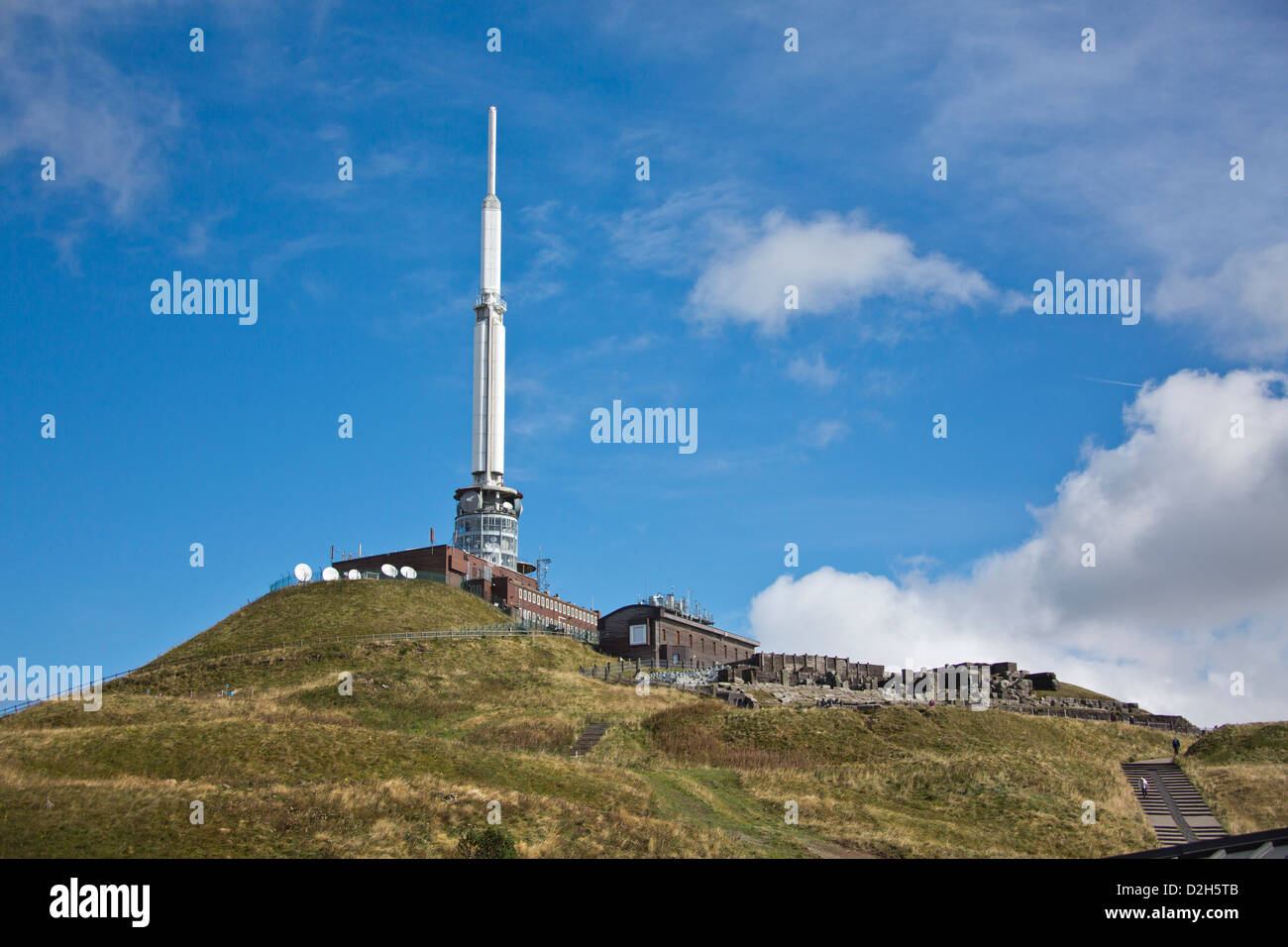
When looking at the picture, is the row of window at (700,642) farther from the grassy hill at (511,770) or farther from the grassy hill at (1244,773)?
the grassy hill at (1244,773)

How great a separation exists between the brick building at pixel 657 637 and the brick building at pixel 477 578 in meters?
6.76

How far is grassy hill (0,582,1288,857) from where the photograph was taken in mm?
36312

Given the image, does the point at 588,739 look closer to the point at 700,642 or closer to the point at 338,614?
the point at 338,614

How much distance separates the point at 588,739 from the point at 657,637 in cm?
3451

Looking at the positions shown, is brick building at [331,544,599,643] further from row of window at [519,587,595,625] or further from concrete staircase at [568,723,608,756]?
concrete staircase at [568,723,608,756]

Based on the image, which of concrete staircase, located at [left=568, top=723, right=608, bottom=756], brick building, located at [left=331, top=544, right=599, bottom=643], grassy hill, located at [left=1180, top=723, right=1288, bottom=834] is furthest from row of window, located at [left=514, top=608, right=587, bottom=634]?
grassy hill, located at [left=1180, top=723, right=1288, bottom=834]

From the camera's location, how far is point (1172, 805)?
53.3 meters

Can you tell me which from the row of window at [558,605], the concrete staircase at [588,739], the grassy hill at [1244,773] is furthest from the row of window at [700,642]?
the grassy hill at [1244,773]

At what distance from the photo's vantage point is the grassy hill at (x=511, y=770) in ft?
119

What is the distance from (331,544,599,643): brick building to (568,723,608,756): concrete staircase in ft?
134

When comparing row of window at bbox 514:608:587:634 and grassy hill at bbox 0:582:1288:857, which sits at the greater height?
row of window at bbox 514:608:587:634
